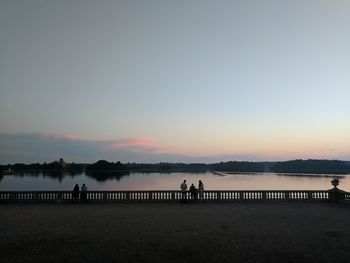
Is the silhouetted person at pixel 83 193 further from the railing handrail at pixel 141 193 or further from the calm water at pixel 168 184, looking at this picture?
the calm water at pixel 168 184

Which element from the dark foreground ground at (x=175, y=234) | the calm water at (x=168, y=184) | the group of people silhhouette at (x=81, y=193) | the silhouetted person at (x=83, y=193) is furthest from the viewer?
the calm water at (x=168, y=184)

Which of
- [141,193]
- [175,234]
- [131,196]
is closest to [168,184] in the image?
[131,196]

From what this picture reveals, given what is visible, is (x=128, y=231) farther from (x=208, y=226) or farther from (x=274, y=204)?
(x=274, y=204)

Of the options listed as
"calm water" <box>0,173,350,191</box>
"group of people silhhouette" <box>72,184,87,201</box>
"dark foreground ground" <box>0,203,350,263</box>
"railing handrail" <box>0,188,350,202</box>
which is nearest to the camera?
"dark foreground ground" <box>0,203,350,263</box>

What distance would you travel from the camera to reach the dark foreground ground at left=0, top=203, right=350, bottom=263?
1077cm

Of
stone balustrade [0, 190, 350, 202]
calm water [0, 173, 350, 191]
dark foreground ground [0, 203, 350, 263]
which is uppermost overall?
stone balustrade [0, 190, 350, 202]

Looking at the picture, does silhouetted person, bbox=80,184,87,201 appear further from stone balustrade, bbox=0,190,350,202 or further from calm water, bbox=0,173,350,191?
calm water, bbox=0,173,350,191

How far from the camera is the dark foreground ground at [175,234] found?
424 inches

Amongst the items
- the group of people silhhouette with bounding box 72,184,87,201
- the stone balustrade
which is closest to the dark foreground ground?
the group of people silhhouette with bounding box 72,184,87,201

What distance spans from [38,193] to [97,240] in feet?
51.3

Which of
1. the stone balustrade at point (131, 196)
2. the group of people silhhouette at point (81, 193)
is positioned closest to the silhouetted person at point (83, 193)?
the group of people silhhouette at point (81, 193)

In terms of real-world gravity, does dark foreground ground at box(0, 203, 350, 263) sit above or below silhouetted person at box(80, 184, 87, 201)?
below

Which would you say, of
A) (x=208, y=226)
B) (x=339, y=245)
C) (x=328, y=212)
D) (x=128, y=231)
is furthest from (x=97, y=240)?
(x=328, y=212)

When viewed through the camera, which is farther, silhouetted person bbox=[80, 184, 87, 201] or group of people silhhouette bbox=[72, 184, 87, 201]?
silhouetted person bbox=[80, 184, 87, 201]
